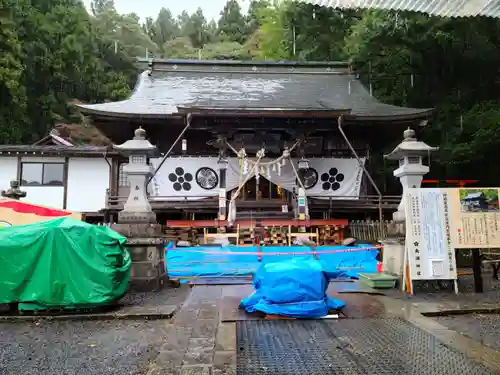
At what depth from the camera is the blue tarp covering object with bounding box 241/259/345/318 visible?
552 centimetres

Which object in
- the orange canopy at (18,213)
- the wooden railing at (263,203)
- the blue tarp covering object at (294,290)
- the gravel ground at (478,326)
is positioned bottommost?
the gravel ground at (478,326)

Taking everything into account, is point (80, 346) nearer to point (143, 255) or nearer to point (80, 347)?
point (80, 347)

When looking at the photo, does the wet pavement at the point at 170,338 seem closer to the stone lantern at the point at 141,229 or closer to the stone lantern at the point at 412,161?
the stone lantern at the point at 141,229

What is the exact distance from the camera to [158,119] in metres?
16.0

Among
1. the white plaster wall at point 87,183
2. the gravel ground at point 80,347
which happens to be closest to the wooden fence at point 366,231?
the gravel ground at point 80,347

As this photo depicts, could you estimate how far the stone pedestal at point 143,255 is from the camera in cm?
819

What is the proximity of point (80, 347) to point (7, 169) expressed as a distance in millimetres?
16903

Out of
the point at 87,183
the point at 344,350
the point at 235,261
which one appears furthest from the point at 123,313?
the point at 87,183

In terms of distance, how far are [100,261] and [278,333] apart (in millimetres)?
3058

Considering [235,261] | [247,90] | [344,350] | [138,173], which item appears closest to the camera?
[344,350]

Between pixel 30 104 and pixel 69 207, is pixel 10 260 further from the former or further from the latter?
pixel 30 104

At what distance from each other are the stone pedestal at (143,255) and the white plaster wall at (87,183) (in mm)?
11032

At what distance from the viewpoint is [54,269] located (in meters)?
6.02

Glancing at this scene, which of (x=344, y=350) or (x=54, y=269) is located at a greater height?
Result: (x=54, y=269)
